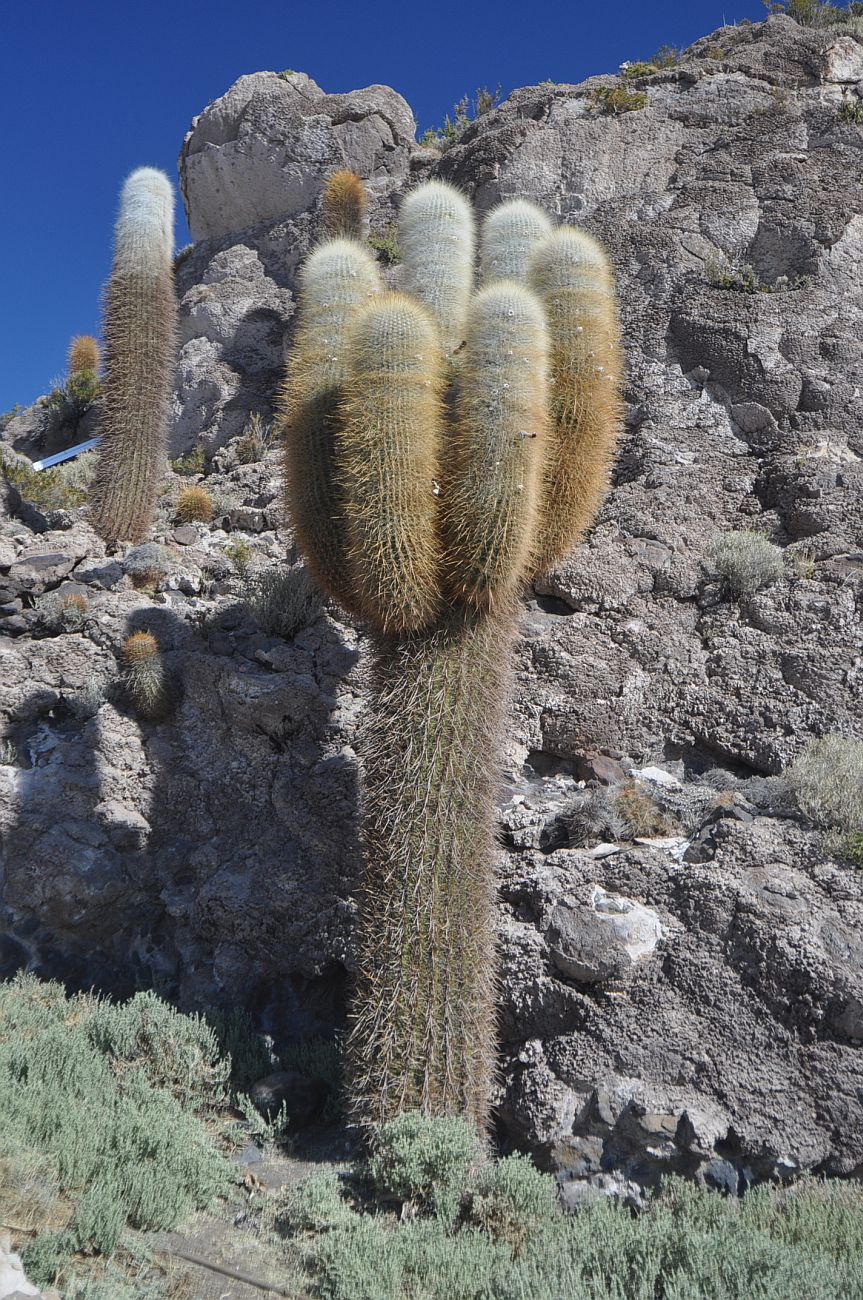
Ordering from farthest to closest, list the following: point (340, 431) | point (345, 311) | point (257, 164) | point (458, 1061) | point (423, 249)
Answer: point (257, 164), point (423, 249), point (345, 311), point (340, 431), point (458, 1061)

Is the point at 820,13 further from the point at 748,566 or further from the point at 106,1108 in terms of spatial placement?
the point at 106,1108

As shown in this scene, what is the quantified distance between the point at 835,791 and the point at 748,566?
2094 millimetres

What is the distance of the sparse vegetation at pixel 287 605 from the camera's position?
23.3 ft

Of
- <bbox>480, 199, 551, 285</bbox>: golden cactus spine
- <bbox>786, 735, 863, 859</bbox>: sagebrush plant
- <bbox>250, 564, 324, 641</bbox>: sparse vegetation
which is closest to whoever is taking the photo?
<bbox>786, 735, 863, 859</bbox>: sagebrush plant

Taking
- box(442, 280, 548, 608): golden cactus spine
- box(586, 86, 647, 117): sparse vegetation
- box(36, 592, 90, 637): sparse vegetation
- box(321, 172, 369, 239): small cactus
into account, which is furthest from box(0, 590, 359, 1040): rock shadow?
box(586, 86, 647, 117): sparse vegetation

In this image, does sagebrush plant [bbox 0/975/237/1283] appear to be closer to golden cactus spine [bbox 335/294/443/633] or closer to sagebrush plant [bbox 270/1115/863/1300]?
sagebrush plant [bbox 270/1115/863/1300]

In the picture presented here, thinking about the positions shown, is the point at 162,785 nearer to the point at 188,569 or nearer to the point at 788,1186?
the point at 188,569

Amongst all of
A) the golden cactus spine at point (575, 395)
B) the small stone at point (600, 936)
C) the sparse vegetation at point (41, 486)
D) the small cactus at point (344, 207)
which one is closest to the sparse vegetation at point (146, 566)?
the sparse vegetation at point (41, 486)

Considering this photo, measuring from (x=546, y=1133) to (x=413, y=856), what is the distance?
1378 mm

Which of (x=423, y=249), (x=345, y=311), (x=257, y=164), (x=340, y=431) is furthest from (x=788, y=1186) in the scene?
(x=257, y=164)

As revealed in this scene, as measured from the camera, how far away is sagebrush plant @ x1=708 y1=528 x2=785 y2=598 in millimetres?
6883

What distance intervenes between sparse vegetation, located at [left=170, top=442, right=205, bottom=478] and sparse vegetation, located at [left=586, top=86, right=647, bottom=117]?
17.8ft

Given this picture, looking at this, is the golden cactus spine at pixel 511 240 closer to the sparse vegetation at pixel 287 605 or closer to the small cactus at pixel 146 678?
the sparse vegetation at pixel 287 605

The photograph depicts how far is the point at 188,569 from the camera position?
8.07 metres
